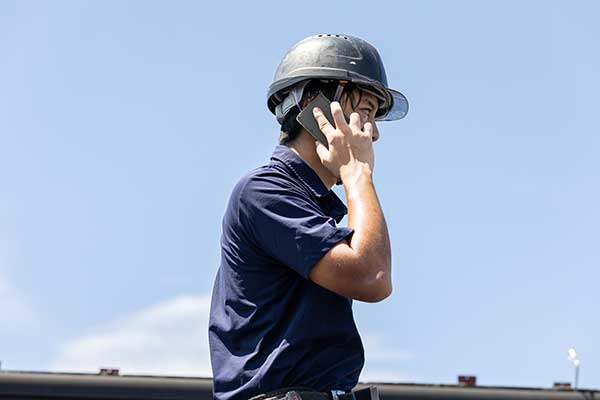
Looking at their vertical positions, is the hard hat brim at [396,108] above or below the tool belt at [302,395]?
above

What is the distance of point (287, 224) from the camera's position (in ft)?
16.9

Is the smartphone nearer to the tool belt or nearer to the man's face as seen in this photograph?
the man's face

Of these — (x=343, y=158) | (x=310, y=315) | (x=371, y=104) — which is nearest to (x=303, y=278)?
(x=310, y=315)

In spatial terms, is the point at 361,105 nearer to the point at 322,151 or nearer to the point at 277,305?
the point at 322,151

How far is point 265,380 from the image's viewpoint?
514cm

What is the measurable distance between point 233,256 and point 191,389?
23.2 feet

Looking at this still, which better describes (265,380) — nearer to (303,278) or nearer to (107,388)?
(303,278)

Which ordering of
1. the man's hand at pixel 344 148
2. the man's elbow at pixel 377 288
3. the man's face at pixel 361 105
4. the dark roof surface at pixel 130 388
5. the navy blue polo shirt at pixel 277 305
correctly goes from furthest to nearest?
the dark roof surface at pixel 130 388, the man's face at pixel 361 105, the man's hand at pixel 344 148, the navy blue polo shirt at pixel 277 305, the man's elbow at pixel 377 288

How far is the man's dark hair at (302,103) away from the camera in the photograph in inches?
225

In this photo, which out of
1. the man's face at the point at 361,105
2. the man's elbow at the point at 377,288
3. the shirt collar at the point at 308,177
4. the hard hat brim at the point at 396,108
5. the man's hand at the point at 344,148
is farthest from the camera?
the hard hat brim at the point at 396,108

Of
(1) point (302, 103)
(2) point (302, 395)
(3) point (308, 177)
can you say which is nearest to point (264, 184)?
(3) point (308, 177)

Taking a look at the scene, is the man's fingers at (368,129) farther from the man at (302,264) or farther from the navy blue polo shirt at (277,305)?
the navy blue polo shirt at (277,305)

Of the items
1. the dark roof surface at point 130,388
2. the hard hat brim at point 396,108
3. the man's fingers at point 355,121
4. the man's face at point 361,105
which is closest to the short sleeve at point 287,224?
the man's fingers at point 355,121

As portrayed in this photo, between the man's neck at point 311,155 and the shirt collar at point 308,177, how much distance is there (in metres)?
0.03
